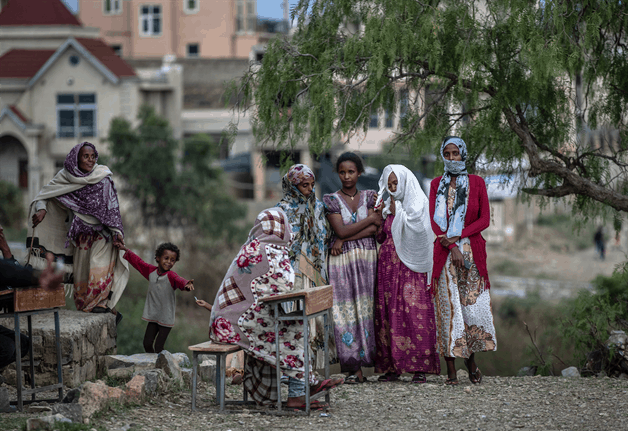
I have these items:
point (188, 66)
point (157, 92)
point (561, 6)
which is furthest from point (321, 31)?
point (188, 66)

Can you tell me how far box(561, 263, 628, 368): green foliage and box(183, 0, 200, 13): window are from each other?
29568mm

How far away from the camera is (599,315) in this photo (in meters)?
8.23

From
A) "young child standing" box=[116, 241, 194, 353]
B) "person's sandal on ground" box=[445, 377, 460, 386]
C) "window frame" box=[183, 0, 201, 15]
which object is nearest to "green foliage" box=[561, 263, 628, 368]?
"person's sandal on ground" box=[445, 377, 460, 386]

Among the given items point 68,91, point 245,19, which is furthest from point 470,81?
point 245,19

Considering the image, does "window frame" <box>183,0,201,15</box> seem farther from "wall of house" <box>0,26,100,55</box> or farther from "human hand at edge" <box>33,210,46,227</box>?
"human hand at edge" <box>33,210,46,227</box>

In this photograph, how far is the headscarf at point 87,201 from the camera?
273 inches

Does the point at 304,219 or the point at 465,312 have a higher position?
Result: the point at 304,219

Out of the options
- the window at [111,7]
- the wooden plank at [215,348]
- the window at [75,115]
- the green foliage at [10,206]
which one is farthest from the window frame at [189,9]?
the wooden plank at [215,348]

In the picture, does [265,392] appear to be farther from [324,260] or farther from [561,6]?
[561,6]

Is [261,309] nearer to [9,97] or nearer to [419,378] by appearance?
[419,378]

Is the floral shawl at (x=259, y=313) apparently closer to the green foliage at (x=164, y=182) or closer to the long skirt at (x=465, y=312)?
the long skirt at (x=465, y=312)

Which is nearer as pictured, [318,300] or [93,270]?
[318,300]

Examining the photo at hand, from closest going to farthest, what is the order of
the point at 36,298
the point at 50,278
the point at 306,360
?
the point at 50,278
the point at 306,360
the point at 36,298

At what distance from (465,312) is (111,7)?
33.0 meters
